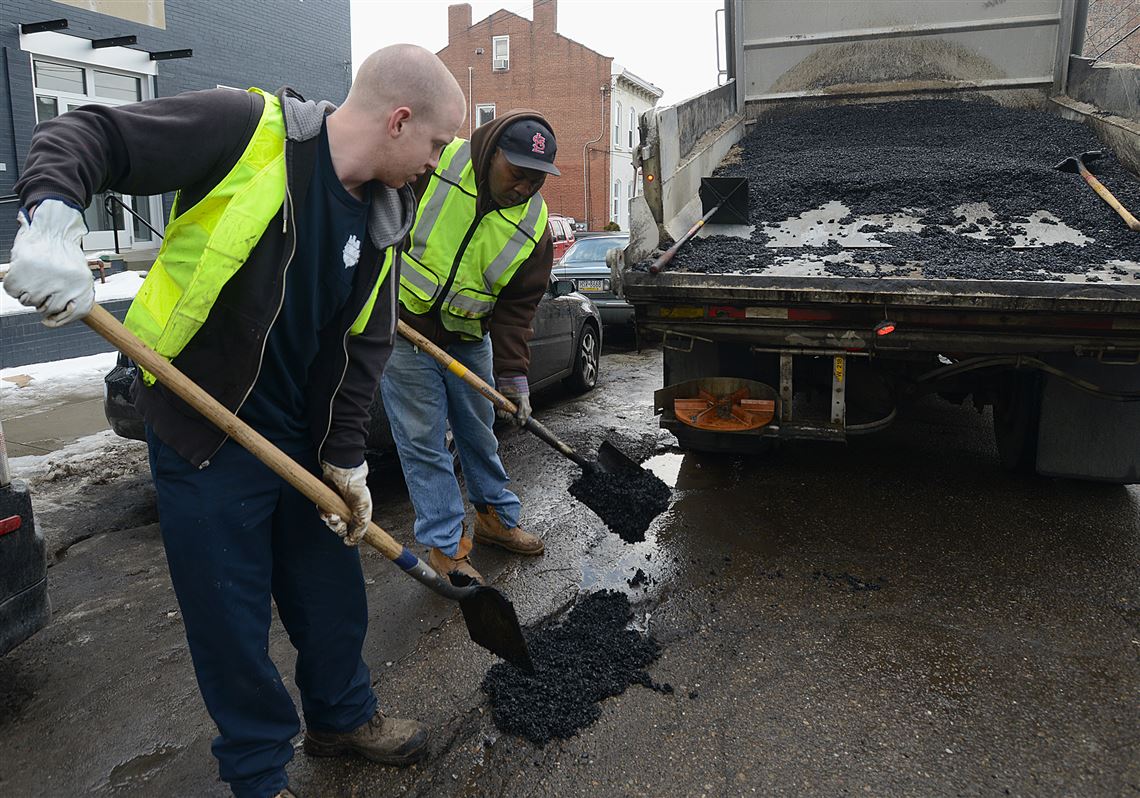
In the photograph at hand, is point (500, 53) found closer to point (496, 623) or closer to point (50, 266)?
point (496, 623)

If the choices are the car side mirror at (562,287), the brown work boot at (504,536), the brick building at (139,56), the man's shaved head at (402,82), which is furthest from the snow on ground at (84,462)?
the brick building at (139,56)

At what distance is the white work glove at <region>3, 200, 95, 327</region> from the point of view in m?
1.64

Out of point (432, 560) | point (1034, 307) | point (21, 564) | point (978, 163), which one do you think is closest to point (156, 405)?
point (21, 564)

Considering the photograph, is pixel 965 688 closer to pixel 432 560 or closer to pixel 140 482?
pixel 432 560

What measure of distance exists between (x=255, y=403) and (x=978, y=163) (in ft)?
14.9

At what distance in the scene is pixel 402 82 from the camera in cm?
196

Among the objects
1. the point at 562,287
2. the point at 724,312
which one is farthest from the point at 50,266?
the point at 562,287

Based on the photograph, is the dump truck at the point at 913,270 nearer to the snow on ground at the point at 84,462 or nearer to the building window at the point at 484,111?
the snow on ground at the point at 84,462

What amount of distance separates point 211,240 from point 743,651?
229cm

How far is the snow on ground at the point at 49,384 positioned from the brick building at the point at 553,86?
27.1 metres

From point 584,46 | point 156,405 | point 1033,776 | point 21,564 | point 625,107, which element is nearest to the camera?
point 156,405

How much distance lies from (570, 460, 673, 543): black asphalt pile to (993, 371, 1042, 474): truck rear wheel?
6.54 ft

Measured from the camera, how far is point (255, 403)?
6.94 feet

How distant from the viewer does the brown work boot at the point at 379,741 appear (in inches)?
96.3
